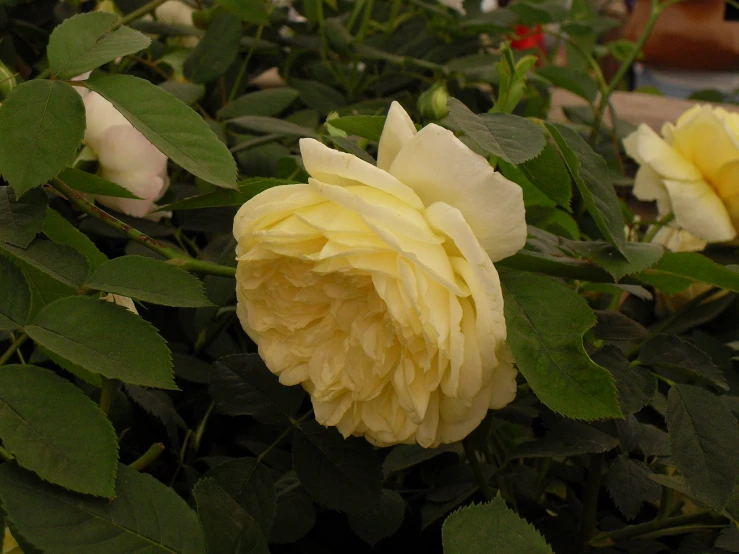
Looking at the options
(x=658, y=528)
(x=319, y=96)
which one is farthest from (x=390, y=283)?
(x=319, y=96)

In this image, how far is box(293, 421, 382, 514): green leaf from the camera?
14.5 inches

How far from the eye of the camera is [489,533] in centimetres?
27

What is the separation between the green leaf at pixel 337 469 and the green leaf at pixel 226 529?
2.6 inches

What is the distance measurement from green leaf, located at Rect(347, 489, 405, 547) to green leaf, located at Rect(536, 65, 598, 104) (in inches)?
19.2

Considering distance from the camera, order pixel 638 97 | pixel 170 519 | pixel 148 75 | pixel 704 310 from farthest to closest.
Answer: pixel 638 97 < pixel 148 75 < pixel 704 310 < pixel 170 519

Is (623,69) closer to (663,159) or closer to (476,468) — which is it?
(663,159)

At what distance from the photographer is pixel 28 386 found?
29 centimetres

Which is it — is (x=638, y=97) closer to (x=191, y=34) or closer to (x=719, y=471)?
(x=191, y=34)

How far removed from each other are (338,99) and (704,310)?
412 millimetres

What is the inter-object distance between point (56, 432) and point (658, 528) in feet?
1.13

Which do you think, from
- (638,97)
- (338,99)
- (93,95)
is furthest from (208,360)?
(638,97)

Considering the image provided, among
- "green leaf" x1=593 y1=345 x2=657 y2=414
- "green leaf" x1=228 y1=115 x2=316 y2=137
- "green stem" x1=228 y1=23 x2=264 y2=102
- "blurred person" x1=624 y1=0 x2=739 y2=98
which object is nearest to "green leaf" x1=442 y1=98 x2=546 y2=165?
"green leaf" x1=593 y1=345 x2=657 y2=414

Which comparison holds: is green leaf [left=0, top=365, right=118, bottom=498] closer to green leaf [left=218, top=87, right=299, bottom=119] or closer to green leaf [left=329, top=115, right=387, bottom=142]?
green leaf [left=329, top=115, right=387, bottom=142]

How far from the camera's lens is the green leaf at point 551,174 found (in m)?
0.35
